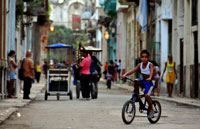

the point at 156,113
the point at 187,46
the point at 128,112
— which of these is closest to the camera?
the point at 128,112

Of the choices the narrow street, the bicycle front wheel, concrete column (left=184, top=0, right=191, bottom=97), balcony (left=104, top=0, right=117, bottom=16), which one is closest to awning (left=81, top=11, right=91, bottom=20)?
balcony (left=104, top=0, right=117, bottom=16)

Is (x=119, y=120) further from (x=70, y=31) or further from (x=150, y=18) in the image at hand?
(x=70, y=31)

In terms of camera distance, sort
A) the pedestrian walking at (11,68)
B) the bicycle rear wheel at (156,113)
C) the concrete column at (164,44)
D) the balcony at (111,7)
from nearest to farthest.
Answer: the bicycle rear wheel at (156,113)
the pedestrian walking at (11,68)
the concrete column at (164,44)
the balcony at (111,7)

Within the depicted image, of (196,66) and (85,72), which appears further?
(196,66)

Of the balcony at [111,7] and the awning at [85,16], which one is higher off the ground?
the awning at [85,16]

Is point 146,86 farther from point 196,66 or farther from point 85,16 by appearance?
point 85,16

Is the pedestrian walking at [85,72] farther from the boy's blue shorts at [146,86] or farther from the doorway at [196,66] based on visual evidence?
the boy's blue shorts at [146,86]

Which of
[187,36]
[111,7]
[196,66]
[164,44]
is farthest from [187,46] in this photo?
[111,7]

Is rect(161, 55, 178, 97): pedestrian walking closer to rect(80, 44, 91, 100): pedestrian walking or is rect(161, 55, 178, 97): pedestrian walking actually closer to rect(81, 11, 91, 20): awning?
rect(80, 44, 91, 100): pedestrian walking

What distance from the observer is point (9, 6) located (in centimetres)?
2483

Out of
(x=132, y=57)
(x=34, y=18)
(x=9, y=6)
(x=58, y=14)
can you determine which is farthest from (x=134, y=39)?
(x=58, y=14)

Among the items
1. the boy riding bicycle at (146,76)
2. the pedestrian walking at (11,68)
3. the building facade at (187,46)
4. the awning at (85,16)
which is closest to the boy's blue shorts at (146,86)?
the boy riding bicycle at (146,76)

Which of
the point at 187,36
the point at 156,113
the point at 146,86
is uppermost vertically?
the point at 187,36

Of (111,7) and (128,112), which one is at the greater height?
(111,7)
